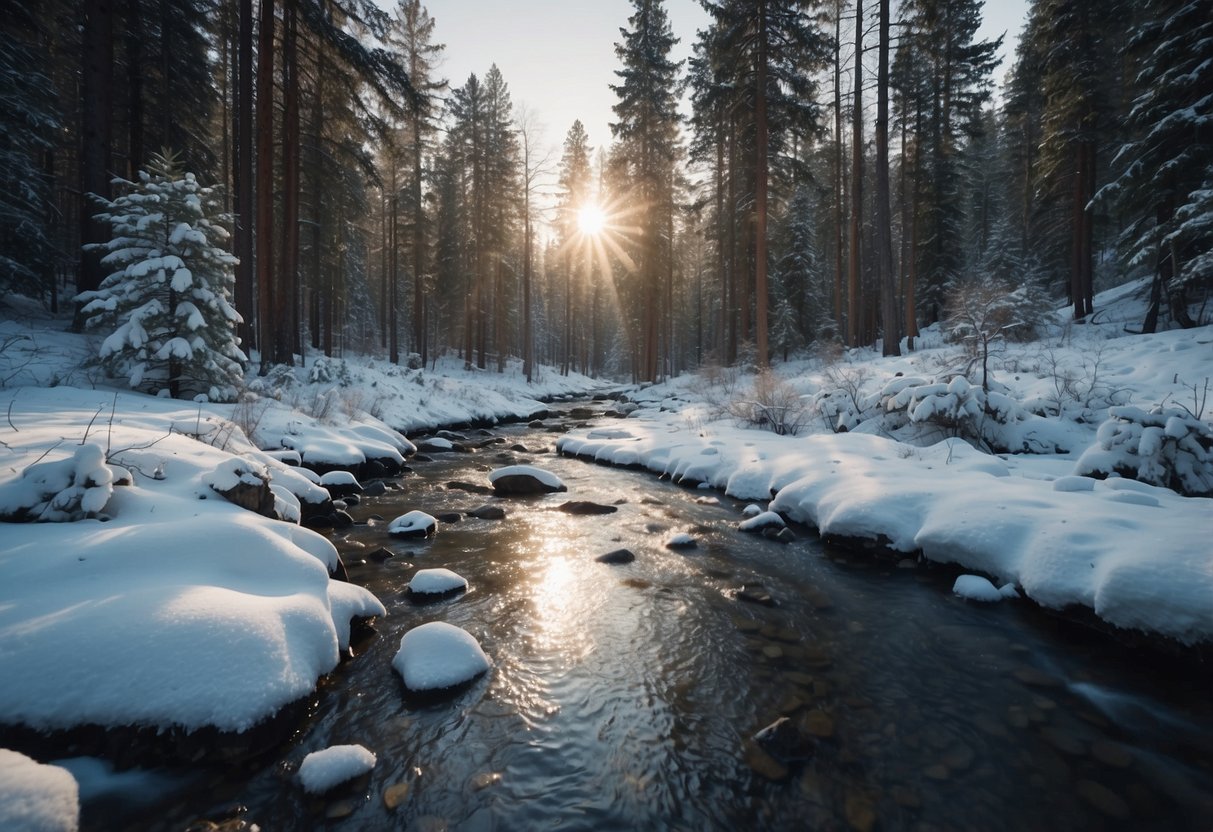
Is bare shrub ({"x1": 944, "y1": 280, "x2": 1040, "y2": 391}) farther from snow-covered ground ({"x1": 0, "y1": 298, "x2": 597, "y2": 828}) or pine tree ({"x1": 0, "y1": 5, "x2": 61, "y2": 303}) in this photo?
pine tree ({"x1": 0, "y1": 5, "x2": 61, "y2": 303})

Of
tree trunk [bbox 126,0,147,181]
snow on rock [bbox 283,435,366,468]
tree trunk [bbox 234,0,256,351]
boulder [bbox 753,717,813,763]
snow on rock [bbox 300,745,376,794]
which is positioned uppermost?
tree trunk [bbox 126,0,147,181]

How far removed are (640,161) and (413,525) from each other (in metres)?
22.7

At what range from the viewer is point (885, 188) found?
1419 cm

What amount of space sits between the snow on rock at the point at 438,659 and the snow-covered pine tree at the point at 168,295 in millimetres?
7648

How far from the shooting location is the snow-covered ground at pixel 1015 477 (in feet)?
11.5

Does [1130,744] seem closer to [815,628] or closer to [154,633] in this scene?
[815,628]

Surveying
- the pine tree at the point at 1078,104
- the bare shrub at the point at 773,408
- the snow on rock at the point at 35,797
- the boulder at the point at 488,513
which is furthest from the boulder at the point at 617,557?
the pine tree at the point at 1078,104

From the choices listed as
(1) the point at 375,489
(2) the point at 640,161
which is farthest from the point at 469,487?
(2) the point at 640,161

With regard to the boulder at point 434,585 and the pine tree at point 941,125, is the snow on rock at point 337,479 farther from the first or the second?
the pine tree at point 941,125

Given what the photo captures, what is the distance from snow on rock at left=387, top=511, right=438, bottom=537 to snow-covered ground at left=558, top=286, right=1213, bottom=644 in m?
4.54

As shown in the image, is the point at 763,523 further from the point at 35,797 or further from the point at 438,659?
the point at 35,797

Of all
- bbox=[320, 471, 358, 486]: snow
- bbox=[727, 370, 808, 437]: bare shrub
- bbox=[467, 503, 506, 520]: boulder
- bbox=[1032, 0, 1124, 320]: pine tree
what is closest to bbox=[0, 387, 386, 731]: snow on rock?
bbox=[467, 503, 506, 520]: boulder

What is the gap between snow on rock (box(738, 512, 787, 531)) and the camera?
242 inches

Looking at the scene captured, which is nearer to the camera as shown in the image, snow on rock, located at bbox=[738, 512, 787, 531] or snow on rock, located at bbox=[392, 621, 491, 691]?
snow on rock, located at bbox=[392, 621, 491, 691]
